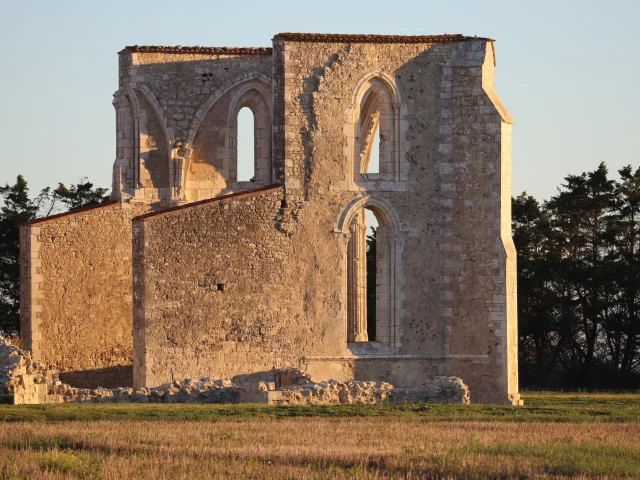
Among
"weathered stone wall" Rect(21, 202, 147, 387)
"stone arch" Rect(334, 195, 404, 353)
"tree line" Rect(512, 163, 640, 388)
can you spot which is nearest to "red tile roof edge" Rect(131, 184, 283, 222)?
"stone arch" Rect(334, 195, 404, 353)

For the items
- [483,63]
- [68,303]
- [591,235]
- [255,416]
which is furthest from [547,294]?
Answer: [255,416]

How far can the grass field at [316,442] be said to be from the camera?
21141mm

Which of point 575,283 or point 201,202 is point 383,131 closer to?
point 201,202

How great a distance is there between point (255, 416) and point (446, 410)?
13.5ft

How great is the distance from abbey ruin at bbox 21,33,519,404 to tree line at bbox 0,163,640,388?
432 inches

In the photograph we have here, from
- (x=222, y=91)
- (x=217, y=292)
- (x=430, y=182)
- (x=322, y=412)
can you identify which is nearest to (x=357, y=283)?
(x=430, y=182)

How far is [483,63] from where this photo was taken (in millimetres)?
35812

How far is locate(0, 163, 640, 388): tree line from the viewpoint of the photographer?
47.2 m

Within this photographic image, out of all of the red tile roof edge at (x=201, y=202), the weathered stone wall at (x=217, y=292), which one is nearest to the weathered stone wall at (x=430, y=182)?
the red tile roof edge at (x=201, y=202)

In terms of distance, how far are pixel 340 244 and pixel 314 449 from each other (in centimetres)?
1264

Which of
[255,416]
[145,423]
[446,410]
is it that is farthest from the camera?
[446,410]

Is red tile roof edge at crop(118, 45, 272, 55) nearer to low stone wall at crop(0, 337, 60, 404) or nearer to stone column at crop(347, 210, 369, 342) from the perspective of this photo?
stone column at crop(347, 210, 369, 342)

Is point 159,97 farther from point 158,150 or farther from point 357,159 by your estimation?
point 357,159

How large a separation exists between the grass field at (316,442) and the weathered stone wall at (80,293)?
20.5ft
